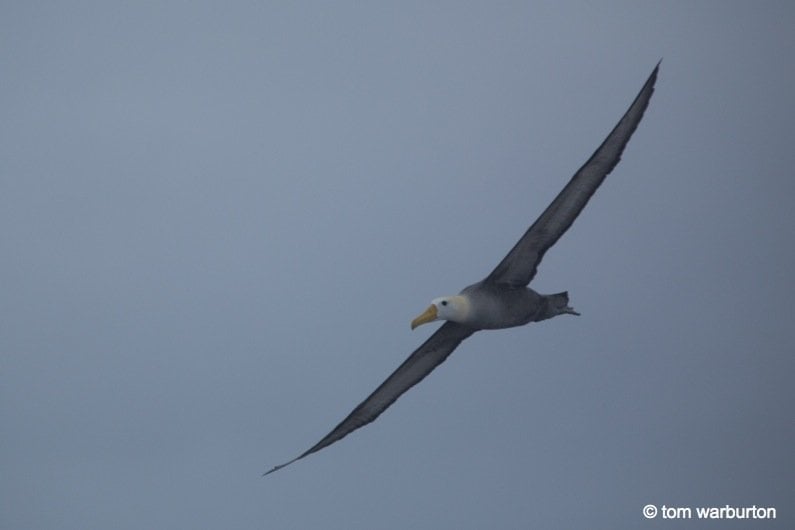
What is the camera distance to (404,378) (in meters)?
21.1

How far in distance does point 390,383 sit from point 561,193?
4491 mm

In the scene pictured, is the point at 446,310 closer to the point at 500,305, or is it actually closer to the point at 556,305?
the point at 500,305

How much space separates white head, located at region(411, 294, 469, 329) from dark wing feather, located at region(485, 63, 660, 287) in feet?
1.57

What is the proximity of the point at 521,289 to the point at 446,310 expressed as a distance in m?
1.06

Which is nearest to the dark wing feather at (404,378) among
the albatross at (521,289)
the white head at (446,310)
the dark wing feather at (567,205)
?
the albatross at (521,289)

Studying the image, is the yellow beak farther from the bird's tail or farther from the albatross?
the bird's tail

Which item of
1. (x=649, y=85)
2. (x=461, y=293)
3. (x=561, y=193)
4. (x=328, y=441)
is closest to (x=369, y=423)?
(x=328, y=441)

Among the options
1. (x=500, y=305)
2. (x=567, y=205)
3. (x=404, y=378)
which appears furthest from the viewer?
(x=404, y=378)

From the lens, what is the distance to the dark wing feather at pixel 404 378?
20.8 metres

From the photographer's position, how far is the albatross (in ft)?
59.2

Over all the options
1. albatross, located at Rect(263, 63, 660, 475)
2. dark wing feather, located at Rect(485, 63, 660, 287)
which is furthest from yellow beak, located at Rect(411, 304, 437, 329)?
dark wing feather, located at Rect(485, 63, 660, 287)

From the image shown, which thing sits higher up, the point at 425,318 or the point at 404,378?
the point at 425,318

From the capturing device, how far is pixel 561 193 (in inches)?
717

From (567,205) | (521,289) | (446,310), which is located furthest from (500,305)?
(567,205)
